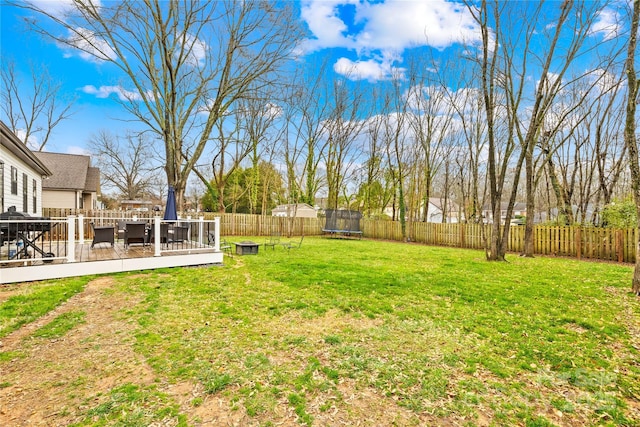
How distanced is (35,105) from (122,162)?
28.6 ft

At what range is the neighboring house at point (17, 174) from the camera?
8.54m

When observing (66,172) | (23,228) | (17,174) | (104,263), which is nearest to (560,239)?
(104,263)

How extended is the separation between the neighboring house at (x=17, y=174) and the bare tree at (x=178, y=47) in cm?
391

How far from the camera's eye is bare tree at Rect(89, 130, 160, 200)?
26.2 meters

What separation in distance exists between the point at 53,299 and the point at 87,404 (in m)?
3.23

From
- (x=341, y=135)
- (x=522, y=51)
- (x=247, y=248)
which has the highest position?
(x=341, y=135)

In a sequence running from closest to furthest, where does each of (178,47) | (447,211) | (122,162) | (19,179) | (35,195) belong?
(19,179) < (178,47) < (35,195) < (447,211) < (122,162)

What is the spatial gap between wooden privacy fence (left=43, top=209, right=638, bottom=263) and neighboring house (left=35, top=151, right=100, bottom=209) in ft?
18.0

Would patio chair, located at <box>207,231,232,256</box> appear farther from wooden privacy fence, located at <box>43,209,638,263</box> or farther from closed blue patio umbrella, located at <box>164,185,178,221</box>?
wooden privacy fence, located at <box>43,209,638,263</box>

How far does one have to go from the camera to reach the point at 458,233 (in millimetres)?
13547

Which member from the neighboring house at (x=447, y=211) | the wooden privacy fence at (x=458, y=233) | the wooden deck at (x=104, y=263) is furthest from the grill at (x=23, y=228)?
the neighboring house at (x=447, y=211)

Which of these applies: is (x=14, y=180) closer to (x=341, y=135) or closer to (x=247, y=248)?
(x=247, y=248)

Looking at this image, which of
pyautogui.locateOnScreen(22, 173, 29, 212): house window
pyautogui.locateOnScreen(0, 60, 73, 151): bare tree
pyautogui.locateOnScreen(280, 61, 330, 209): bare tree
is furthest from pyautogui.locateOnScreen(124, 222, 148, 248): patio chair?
pyautogui.locateOnScreen(0, 60, 73, 151): bare tree

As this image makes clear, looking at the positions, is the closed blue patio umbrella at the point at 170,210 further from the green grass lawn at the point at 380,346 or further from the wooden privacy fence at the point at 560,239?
the wooden privacy fence at the point at 560,239
